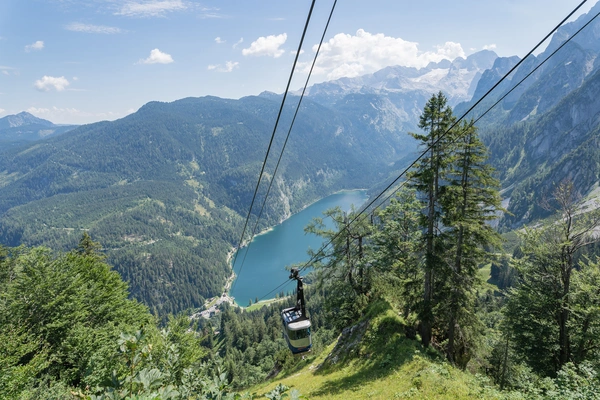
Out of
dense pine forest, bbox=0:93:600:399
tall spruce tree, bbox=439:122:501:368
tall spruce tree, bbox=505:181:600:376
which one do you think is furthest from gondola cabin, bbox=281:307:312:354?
tall spruce tree, bbox=505:181:600:376

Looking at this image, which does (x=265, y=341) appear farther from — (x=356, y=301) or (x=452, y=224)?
(x=452, y=224)

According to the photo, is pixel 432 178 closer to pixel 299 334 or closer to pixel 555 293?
pixel 555 293

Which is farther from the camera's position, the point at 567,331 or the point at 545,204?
the point at 567,331

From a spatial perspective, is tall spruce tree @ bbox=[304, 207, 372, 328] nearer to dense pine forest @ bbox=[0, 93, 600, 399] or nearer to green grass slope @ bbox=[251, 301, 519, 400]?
dense pine forest @ bbox=[0, 93, 600, 399]

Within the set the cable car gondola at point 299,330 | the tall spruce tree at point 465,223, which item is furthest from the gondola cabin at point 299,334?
the tall spruce tree at point 465,223

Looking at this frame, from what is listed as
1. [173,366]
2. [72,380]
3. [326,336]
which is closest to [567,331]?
[173,366]

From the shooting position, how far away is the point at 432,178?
19109 mm

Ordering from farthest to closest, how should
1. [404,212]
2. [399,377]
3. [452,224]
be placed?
[404,212]
[452,224]
[399,377]

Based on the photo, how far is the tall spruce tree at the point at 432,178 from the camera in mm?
18953

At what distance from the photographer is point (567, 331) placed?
20.9 m

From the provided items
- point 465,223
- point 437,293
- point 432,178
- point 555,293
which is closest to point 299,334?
point 437,293

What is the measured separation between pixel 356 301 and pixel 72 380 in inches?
882

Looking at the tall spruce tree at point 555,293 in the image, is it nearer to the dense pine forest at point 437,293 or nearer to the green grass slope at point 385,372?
the dense pine forest at point 437,293

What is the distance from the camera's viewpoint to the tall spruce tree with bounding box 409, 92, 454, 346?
19.0 metres
